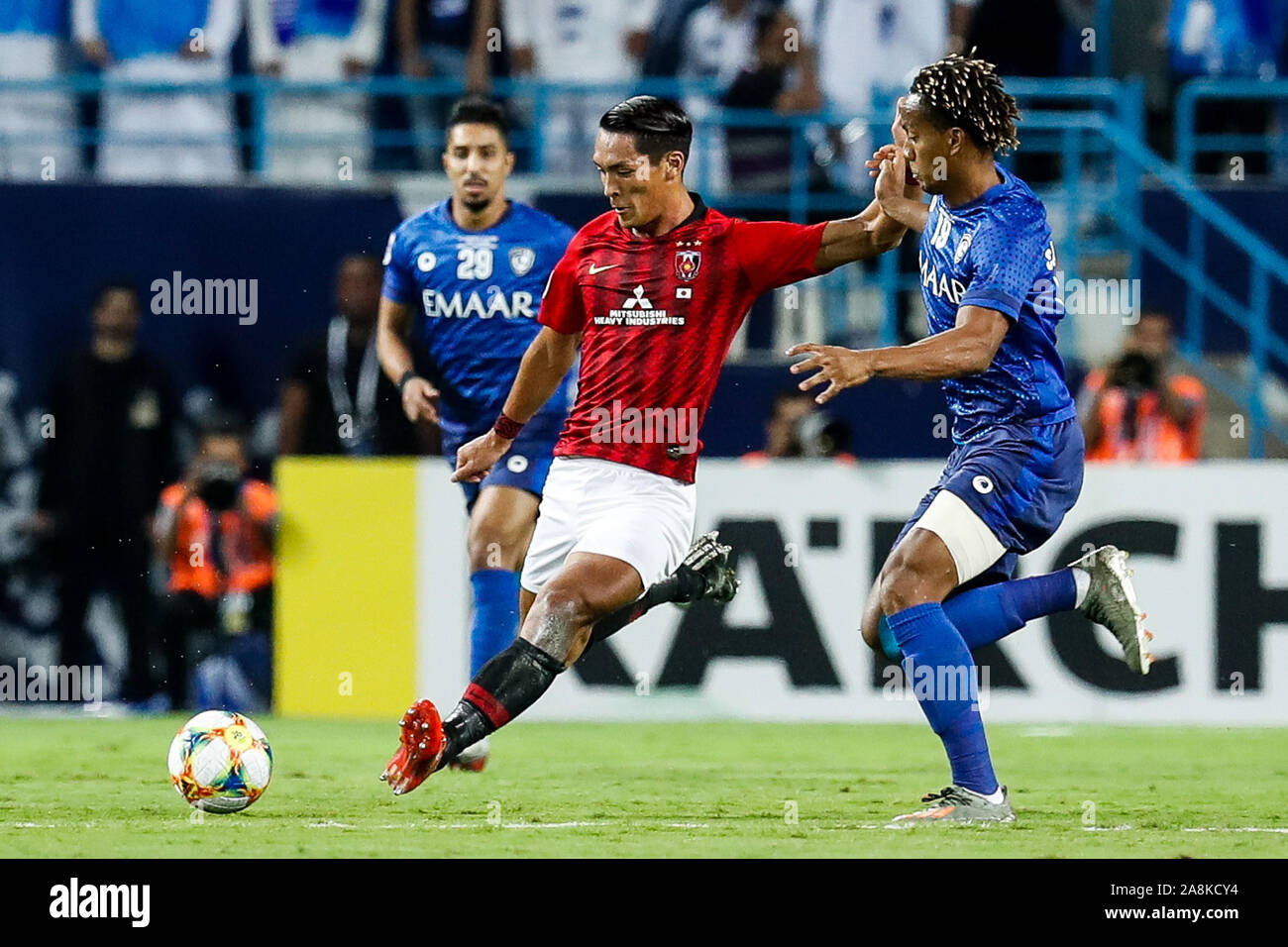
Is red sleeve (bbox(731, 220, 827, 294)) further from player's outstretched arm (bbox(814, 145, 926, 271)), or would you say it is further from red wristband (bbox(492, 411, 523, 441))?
red wristband (bbox(492, 411, 523, 441))

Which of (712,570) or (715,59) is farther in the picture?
(715,59)

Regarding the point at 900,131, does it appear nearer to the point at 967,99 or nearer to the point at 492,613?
→ the point at 967,99

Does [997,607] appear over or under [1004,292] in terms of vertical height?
A: under

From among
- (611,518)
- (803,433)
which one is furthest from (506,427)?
(803,433)

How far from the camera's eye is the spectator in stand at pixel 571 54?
13.5 m

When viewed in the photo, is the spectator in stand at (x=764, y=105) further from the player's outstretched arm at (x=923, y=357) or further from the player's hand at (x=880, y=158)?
the player's outstretched arm at (x=923, y=357)

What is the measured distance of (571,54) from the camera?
13.6m

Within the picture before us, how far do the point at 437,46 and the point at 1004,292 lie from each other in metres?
7.81

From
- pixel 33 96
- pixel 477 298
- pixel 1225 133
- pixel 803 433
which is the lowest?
pixel 803 433

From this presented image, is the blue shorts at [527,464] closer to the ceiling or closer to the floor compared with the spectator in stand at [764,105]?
closer to the floor

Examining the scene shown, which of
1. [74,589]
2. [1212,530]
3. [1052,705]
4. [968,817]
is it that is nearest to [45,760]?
[74,589]

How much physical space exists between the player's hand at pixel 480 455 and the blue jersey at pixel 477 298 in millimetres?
1381

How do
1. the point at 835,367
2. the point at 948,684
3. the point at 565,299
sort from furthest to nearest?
the point at 565,299 < the point at 948,684 < the point at 835,367

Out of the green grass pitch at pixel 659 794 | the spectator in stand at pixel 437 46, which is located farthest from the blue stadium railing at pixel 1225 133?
the green grass pitch at pixel 659 794
